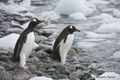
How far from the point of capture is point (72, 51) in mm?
6105

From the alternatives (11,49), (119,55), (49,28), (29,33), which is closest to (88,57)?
(119,55)

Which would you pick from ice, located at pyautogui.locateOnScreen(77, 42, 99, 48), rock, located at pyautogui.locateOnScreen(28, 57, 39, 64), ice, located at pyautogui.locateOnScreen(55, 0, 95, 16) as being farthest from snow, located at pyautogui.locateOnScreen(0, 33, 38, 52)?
ice, located at pyautogui.locateOnScreen(55, 0, 95, 16)

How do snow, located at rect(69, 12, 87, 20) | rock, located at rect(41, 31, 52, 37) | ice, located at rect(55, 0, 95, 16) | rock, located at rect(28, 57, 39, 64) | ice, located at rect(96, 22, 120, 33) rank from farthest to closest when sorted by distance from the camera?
ice, located at rect(55, 0, 95, 16), snow, located at rect(69, 12, 87, 20), ice, located at rect(96, 22, 120, 33), rock, located at rect(41, 31, 52, 37), rock, located at rect(28, 57, 39, 64)

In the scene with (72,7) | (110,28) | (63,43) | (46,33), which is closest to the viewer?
(63,43)

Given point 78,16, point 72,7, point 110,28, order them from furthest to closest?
point 72,7
point 78,16
point 110,28

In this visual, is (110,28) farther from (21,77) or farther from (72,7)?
(21,77)

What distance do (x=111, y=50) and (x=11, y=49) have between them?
2.71m

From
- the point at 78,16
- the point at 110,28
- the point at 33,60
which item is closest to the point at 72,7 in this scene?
the point at 78,16

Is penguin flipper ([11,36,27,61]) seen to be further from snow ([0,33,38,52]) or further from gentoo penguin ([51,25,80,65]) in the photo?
snow ([0,33,38,52])

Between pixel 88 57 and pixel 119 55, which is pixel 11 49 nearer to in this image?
pixel 88 57

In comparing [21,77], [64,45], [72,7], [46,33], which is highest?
[72,7]

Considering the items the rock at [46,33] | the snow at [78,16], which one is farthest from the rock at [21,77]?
the snow at [78,16]

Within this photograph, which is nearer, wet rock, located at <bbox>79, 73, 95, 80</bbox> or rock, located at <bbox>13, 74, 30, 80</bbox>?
rock, located at <bbox>13, 74, 30, 80</bbox>

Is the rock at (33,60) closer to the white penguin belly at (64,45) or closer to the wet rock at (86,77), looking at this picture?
the white penguin belly at (64,45)
